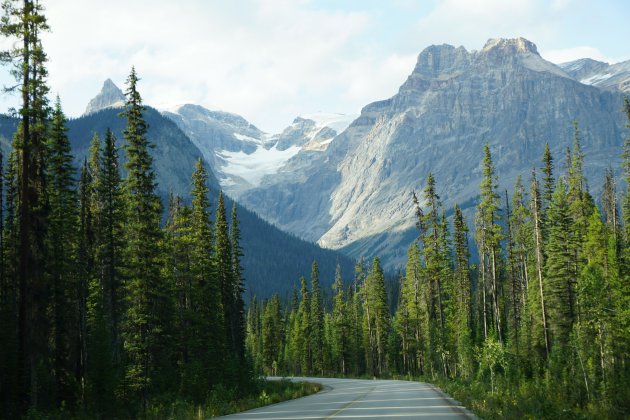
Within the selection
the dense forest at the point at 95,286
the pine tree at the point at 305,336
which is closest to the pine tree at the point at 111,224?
the dense forest at the point at 95,286

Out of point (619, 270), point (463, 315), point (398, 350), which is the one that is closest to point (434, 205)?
point (463, 315)

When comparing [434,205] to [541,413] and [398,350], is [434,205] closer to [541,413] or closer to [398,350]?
[398,350]

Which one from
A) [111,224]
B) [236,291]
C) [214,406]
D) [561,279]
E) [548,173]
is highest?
[548,173]

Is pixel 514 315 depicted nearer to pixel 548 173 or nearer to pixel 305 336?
pixel 548 173

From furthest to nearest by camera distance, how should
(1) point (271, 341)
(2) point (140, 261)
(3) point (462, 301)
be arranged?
(1) point (271, 341)
(3) point (462, 301)
(2) point (140, 261)

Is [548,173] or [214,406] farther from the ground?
[548,173]

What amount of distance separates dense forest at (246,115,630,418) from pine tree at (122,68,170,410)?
17.1 m

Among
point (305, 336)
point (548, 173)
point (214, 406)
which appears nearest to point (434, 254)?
point (548, 173)

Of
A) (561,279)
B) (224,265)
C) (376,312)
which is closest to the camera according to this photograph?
(561,279)

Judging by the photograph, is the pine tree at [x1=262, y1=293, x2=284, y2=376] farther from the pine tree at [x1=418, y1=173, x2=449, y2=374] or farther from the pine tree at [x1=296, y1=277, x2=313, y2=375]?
the pine tree at [x1=418, y1=173, x2=449, y2=374]

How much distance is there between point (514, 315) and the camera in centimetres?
6200

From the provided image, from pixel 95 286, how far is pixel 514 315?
42.8 meters

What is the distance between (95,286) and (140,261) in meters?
11.7

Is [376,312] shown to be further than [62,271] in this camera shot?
Yes
